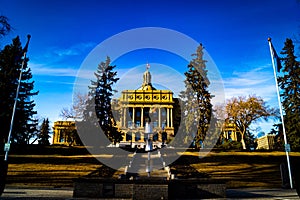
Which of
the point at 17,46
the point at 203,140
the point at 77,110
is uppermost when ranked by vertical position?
the point at 17,46

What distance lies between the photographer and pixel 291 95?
29.1 m

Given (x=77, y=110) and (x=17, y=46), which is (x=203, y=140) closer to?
(x=77, y=110)

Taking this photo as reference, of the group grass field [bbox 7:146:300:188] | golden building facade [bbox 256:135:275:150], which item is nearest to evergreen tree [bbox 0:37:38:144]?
grass field [bbox 7:146:300:188]

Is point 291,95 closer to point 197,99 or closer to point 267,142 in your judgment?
point 197,99

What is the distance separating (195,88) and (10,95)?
67.1 feet

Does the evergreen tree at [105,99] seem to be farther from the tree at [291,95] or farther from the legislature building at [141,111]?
the legislature building at [141,111]

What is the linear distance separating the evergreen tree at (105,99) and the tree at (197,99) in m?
8.51

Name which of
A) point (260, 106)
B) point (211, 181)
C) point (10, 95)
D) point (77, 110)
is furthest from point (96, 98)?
point (260, 106)

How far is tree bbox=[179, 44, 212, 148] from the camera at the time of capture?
2708 cm

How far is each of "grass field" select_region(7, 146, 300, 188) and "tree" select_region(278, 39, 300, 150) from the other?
20.7ft

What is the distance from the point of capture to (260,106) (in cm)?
3506

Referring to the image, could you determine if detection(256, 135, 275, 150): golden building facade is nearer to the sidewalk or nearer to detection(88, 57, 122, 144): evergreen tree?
detection(88, 57, 122, 144): evergreen tree

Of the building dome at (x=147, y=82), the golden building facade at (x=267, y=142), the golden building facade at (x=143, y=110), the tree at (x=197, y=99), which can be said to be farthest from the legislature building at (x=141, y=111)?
the tree at (x=197, y=99)

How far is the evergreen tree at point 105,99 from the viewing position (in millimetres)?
26973
